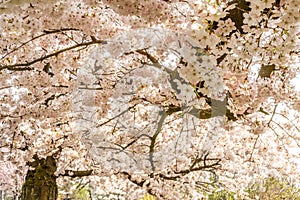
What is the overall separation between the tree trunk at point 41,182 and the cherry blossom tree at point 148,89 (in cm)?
2

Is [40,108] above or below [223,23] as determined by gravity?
above

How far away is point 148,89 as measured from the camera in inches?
185

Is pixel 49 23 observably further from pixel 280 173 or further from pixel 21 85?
pixel 280 173

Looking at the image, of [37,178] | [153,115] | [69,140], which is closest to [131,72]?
[153,115]

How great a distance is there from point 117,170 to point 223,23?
3.84 m

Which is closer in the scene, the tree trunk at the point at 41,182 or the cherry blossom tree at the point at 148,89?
the cherry blossom tree at the point at 148,89

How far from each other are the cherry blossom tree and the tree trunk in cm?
2

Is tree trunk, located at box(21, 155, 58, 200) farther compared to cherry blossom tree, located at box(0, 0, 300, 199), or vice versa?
tree trunk, located at box(21, 155, 58, 200)

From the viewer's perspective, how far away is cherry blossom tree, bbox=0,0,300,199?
8.11 ft

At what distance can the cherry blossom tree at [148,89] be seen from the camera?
2471 mm

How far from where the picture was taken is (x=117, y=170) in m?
5.89

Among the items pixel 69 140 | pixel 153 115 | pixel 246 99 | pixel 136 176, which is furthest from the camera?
pixel 136 176

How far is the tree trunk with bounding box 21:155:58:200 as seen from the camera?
22.3ft

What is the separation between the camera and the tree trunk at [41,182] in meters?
6.80
